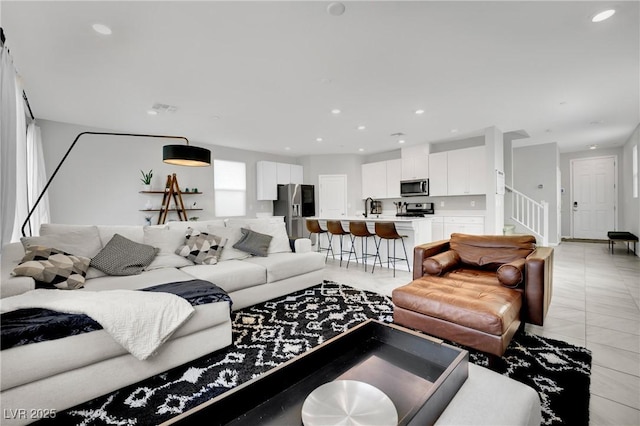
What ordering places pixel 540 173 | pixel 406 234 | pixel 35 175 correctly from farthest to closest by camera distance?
pixel 540 173 → pixel 406 234 → pixel 35 175

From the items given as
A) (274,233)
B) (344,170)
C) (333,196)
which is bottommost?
(274,233)

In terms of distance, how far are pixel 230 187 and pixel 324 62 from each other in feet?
15.5

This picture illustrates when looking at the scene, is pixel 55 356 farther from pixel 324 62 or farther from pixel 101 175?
pixel 101 175

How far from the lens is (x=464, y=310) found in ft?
6.29

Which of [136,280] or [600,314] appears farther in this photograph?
[600,314]

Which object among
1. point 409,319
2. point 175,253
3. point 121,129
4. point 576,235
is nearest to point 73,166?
point 121,129

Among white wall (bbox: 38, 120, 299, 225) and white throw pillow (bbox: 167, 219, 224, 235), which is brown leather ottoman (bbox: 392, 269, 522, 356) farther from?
white wall (bbox: 38, 120, 299, 225)

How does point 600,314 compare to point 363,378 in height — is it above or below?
below

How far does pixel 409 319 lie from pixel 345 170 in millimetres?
5902

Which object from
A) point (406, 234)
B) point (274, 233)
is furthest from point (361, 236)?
point (274, 233)

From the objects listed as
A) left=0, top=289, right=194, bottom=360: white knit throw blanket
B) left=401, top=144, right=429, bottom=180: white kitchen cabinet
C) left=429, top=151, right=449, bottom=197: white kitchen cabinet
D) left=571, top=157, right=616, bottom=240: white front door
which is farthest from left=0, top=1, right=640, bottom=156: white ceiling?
left=571, top=157, right=616, bottom=240: white front door

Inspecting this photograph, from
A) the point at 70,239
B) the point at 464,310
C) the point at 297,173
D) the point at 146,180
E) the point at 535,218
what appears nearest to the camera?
the point at 464,310

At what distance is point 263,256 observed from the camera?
3.58 metres

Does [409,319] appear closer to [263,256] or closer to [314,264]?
[314,264]
